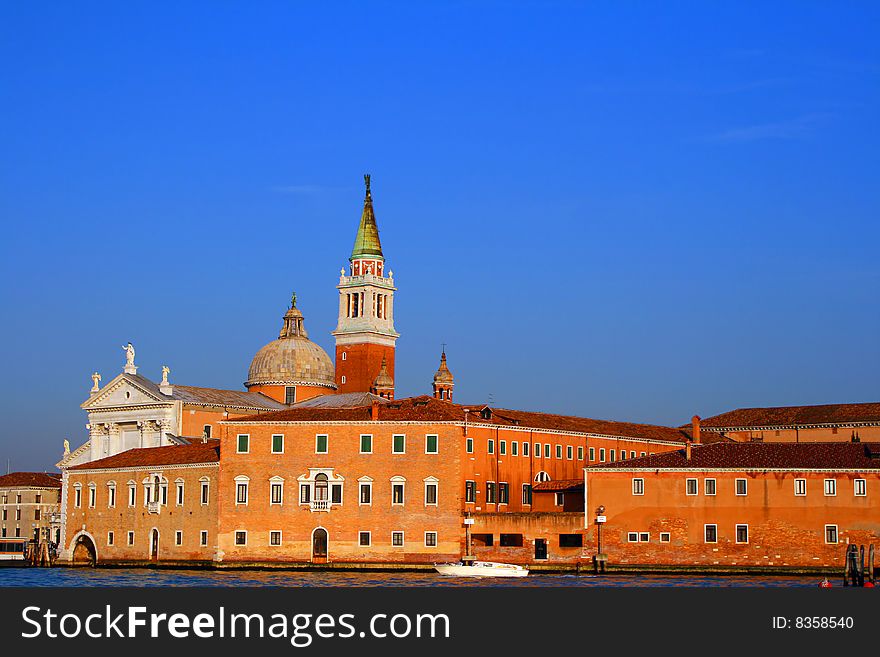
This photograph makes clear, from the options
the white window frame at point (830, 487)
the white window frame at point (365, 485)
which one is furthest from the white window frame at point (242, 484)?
the white window frame at point (830, 487)

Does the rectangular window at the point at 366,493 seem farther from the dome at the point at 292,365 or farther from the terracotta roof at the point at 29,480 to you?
the terracotta roof at the point at 29,480

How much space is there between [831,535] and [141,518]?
97.2 ft

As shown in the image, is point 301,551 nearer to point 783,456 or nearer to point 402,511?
point 402,511

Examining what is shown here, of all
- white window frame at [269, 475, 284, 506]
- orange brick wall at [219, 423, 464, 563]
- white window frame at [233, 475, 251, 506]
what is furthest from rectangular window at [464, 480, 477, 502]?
white window frame at [233, 475, 251, 506]

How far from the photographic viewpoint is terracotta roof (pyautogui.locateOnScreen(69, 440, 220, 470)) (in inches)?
2616

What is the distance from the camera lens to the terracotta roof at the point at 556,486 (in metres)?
65.6

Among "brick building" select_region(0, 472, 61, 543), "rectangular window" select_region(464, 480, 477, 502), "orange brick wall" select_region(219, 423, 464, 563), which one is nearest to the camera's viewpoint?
"orange brick wall" select_region(219, 423, 464, 563)

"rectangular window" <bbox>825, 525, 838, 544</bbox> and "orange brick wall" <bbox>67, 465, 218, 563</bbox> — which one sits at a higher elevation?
"orange brick wall" <bbox>67, 465, 218, 563</bbox>

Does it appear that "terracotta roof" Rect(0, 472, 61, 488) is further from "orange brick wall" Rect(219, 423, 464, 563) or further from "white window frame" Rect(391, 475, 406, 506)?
"white window frame" Rect(391, 475, 406, 506)

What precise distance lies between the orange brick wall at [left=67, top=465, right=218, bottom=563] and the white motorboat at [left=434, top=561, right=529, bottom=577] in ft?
36.9

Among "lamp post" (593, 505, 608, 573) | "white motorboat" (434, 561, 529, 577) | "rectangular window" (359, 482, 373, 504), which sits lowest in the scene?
"white motorboat" (434, 561, 529, 577)

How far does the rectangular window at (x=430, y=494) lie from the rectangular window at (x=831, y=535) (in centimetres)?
1478
